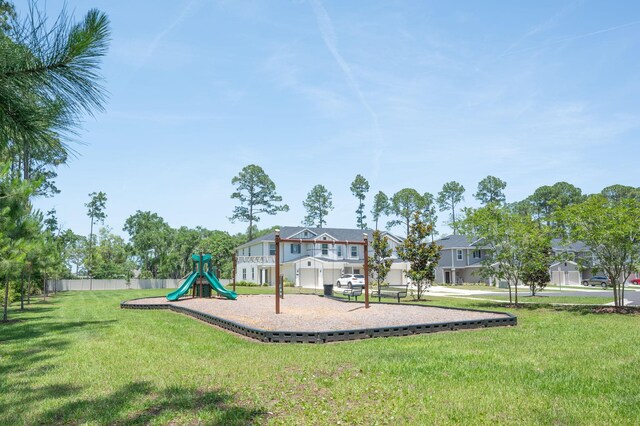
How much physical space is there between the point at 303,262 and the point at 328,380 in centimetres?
3938

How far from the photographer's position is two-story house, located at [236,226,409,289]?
46438mm

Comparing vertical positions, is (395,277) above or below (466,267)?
below

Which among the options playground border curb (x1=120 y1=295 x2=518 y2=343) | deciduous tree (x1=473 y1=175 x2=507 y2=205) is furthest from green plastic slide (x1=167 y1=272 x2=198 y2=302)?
deciduous tree (x1=473 y1=175 x2=507 y2=205)

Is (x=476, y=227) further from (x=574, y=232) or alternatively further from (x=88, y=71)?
(x=88, y=71)

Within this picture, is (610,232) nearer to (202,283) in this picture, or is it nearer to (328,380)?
(328,380)

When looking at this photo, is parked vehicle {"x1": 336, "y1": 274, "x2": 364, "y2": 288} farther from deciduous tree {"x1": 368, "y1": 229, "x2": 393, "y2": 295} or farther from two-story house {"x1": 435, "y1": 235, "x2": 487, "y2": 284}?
two-story house {"x1": 435, "y1": 235, "x2": 487, "y2": 284}

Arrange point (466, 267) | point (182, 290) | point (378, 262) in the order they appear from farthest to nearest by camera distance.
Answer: point (466, 267)
point (378, 262)
point (182, 290)

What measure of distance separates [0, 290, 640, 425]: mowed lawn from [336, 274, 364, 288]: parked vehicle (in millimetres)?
30383

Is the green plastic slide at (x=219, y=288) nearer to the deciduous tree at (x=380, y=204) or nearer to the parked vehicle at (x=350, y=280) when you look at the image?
the parked vehicle at (x=350, y=280)

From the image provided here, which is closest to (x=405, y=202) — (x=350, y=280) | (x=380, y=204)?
(x=380, y=204)

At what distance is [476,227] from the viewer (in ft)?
73.7

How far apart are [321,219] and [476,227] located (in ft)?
194

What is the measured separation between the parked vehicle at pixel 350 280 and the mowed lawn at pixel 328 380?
30383mm

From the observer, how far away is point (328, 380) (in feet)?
22.5
